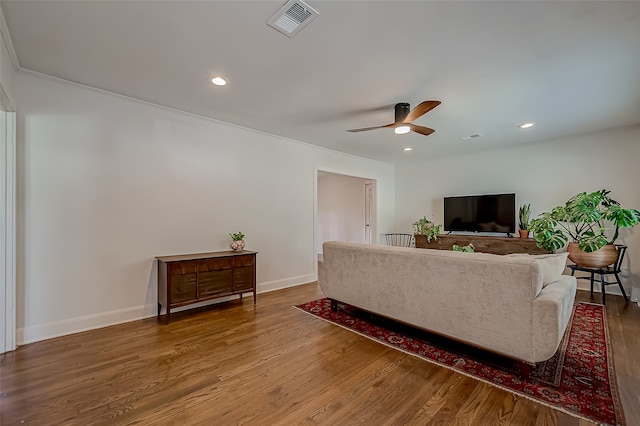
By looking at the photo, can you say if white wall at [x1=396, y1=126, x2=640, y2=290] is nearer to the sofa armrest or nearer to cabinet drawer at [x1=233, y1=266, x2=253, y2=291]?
the sofa armrest

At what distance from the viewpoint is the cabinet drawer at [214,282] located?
132 inches

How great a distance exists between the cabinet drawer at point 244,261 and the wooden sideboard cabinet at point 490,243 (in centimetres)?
378

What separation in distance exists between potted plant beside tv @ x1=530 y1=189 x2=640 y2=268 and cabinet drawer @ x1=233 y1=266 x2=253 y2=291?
176 inches

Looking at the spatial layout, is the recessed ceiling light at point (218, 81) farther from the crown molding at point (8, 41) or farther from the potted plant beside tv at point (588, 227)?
the potted plant beside tv at point (588, 227)

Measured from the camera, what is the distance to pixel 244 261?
3746 millimetres

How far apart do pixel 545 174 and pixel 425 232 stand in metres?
2.30

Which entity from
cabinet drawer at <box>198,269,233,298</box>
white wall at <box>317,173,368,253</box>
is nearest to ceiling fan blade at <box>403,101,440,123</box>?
cabinet drawer at <box>198,269,233,298</box>

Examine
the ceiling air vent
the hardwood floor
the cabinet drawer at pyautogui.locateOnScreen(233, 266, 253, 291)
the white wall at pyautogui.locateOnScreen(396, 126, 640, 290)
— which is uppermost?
the ceiling air vent

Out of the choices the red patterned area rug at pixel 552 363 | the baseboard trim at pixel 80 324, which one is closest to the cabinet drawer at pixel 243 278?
the baseboard trim at pixel 80 324

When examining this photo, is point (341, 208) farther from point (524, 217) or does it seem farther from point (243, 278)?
point (243, 278)

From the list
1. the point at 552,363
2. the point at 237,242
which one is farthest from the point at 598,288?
the point at 237,242

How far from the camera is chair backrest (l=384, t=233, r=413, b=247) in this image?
674cm

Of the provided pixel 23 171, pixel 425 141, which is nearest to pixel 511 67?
pixel 425 141

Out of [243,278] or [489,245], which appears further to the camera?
[489,245]
